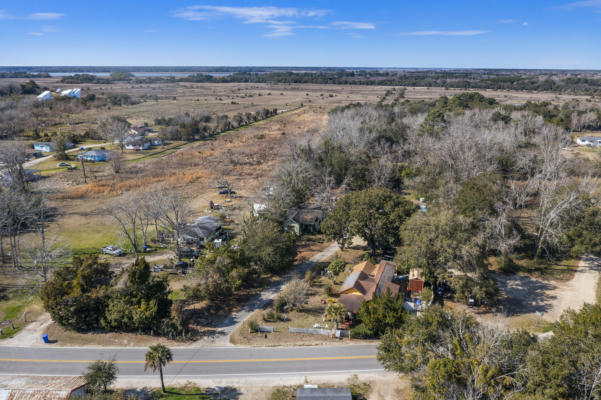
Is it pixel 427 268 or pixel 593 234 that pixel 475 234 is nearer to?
pixel 427 268

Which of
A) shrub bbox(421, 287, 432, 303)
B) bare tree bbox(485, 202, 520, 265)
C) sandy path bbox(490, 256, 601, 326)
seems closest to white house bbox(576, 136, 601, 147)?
sandy path bbox(490, 256, 601, 326)

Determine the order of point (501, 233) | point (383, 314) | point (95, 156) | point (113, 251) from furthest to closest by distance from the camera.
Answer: point (95, 156) → point (113, 251) → point (501, 233) → point (383, 314)

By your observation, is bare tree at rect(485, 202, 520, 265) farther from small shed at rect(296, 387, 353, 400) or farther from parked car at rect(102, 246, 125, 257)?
parked car at rect(102, 246, 125, 257)

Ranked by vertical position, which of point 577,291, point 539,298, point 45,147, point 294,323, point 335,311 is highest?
point 45,147

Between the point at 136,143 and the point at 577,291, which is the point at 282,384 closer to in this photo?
the point at 577,291

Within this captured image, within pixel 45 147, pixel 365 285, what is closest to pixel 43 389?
pixel 365 285

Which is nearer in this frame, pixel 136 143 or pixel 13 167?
pixel 13 167

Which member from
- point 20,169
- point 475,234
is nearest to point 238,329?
point 475,234
